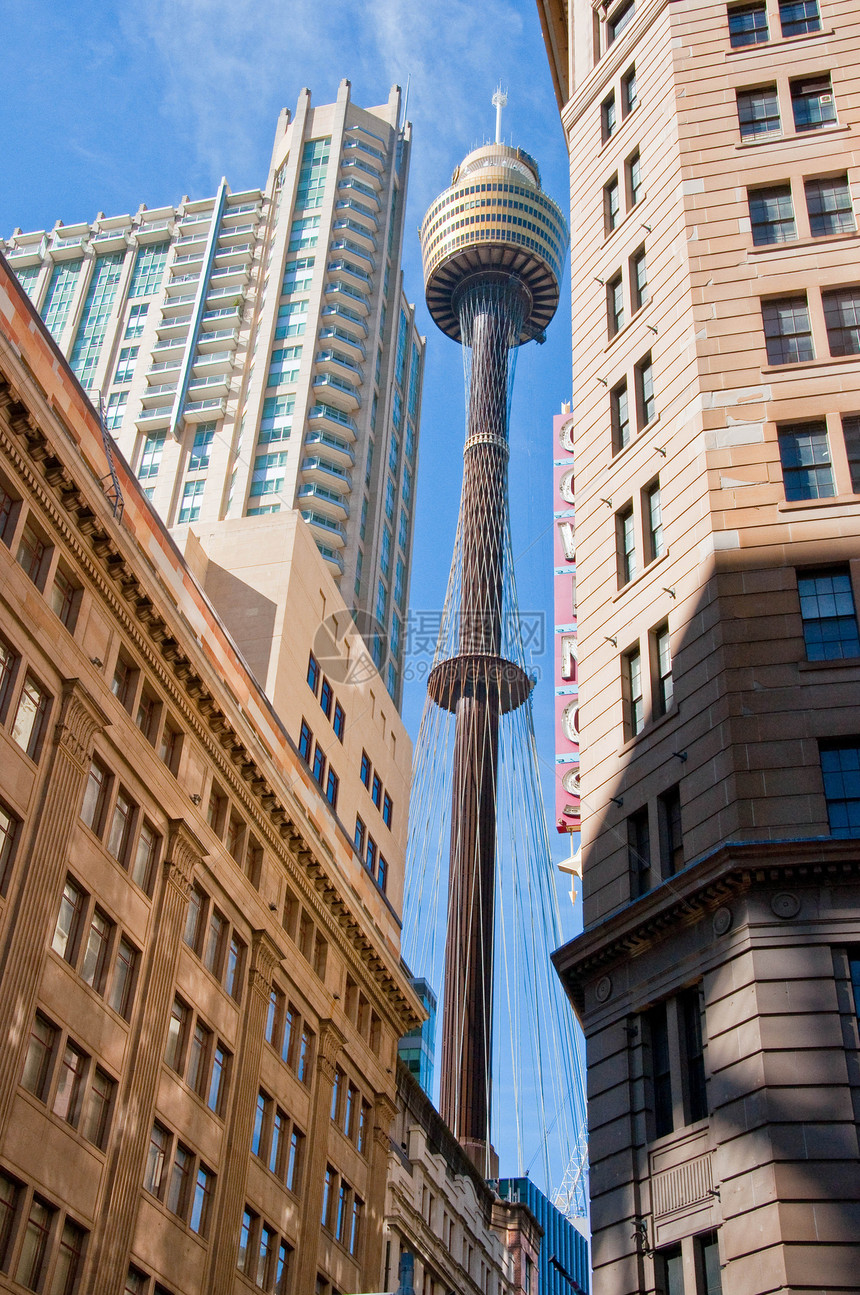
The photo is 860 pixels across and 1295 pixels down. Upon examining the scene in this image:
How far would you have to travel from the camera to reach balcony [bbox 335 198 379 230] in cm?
14225

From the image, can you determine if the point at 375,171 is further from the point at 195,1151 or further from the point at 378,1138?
the point at 195,1151

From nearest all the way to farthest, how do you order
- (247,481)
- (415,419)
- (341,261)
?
(247,481) < (341,261) < (415,419)

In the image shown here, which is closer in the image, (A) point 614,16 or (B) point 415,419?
(A) point 614,16

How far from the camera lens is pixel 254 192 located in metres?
150

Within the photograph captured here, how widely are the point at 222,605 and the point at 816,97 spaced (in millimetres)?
29596

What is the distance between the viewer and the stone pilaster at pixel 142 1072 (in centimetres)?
→ 3703

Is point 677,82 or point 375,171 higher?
point 375,171

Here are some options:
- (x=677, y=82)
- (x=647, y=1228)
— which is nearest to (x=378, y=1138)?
(x=647, y=1228)

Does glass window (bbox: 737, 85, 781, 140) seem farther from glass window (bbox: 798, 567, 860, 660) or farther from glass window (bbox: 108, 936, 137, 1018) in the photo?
glass window (bbox: 108, 936, 137, 1018)

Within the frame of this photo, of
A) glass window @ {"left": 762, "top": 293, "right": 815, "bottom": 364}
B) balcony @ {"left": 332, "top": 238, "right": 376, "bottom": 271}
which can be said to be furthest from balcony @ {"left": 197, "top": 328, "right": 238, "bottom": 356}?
glass window @ {"left": 762, "top": 293, "right": 815, "bottom": 364}

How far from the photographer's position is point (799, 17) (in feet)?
159

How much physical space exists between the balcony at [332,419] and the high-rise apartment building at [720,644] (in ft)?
249

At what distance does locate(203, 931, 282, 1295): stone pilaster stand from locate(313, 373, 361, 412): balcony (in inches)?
3381

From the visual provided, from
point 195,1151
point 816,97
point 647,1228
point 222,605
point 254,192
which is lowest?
point 647,1228
